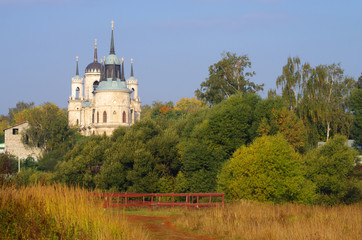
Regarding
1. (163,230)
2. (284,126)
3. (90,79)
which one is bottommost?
(163,230)

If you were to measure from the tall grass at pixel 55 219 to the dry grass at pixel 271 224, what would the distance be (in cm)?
435

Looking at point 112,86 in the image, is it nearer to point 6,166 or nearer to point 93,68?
point 93,68

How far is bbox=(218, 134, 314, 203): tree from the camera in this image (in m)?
31.8

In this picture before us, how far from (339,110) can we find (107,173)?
35.9 m

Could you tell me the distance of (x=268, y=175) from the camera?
1286 inches

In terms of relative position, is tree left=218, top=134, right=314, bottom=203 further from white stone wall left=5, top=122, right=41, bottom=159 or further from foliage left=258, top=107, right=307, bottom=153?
white stone wall left=5, top=122, right=41, bottom=159

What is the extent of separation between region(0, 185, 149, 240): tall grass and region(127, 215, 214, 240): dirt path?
8.48ft

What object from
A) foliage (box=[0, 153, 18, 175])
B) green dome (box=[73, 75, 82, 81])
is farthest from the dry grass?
green dome (box=[73, 75, 82, 81])

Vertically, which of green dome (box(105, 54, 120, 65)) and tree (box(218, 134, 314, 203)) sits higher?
green dome (box(105, 54, 120, 65))

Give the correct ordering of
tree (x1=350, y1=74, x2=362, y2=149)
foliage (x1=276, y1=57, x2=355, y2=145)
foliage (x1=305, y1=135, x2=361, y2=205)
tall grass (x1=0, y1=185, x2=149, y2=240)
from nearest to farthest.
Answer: tall grass (x1=0, y1=185, x2=149, y2=240), foliage (x1=305, y1=135, x2=361, y2=205), foliage (x1=276, y1=57, x2=355, y2=145), tree (x1=350, y1=74, x2=362, y2=149)

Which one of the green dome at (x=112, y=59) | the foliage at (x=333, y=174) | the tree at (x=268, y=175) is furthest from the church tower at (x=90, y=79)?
the tree at (x=268, y=175)

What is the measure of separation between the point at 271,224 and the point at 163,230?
145 inches

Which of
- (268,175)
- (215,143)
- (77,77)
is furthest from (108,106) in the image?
(268,175)

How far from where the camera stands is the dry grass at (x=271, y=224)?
15.7m
